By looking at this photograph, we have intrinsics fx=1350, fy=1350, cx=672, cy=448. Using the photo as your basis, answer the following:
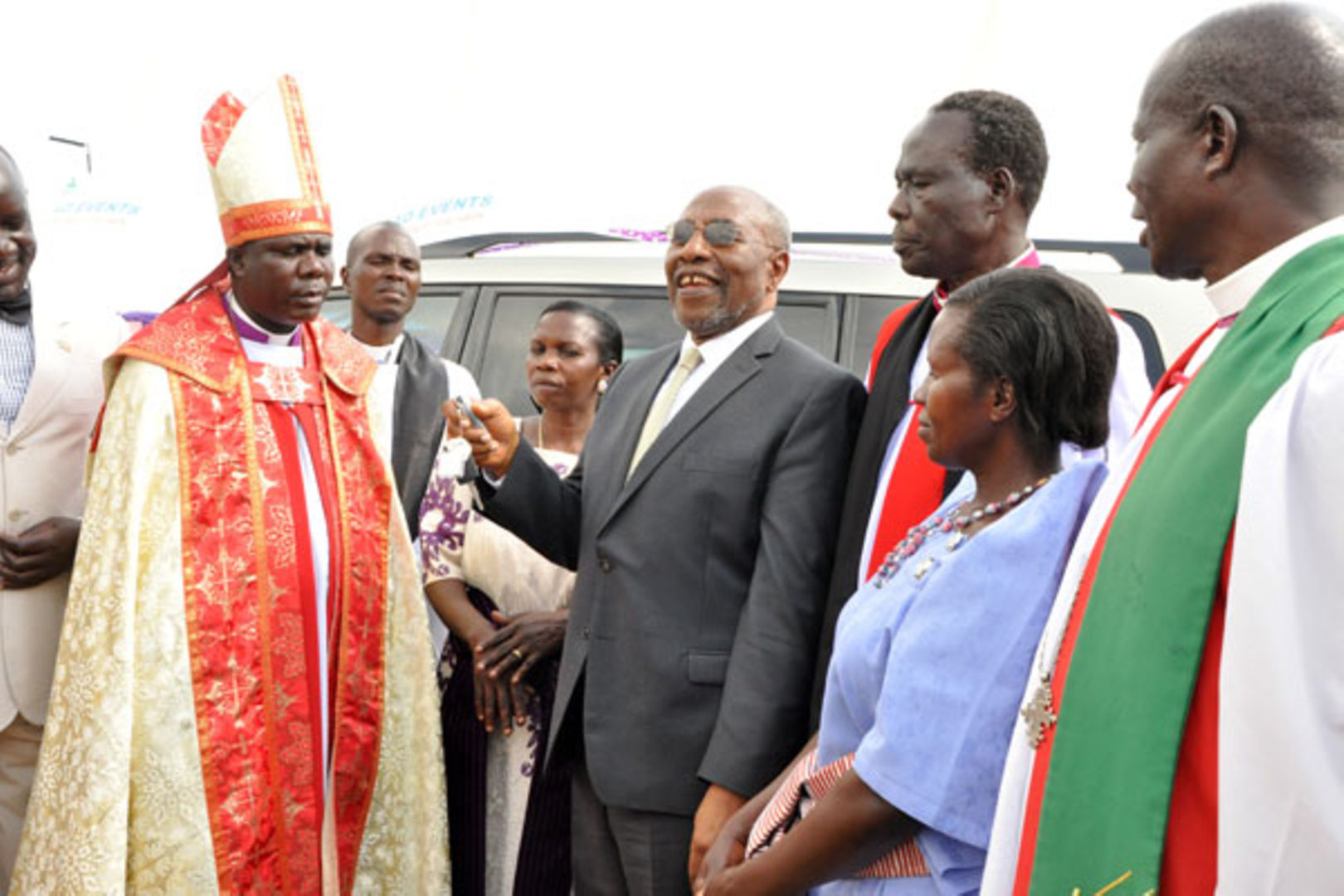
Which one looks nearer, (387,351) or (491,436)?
(491,436)

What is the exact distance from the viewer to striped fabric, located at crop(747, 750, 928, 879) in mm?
2047

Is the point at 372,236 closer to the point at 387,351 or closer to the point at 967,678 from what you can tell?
the point at 387,351

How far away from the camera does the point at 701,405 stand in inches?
119

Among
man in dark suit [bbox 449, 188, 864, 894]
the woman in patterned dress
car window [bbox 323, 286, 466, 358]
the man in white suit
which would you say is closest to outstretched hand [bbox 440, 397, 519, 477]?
man in dark suit [bbox 449, 188, 864, 894]

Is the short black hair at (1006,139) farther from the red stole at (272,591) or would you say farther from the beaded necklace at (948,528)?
the red stole at (272,591)

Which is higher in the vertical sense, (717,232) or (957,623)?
(717,232)

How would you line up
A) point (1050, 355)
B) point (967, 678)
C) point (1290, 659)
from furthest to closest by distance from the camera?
1. point (1050, 355)
2. point (967, 678)
3. point (1290, 659)

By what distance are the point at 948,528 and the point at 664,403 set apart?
3.67 ft

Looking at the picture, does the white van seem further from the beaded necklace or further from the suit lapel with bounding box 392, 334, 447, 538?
the beaded necklace

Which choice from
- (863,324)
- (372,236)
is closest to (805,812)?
(863,324)

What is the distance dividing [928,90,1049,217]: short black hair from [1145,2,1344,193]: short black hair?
1086 millimetres

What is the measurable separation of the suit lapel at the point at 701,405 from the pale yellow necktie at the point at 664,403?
81 mm

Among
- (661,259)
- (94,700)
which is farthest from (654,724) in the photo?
(661,259)

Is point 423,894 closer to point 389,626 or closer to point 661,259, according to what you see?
point 389,626
